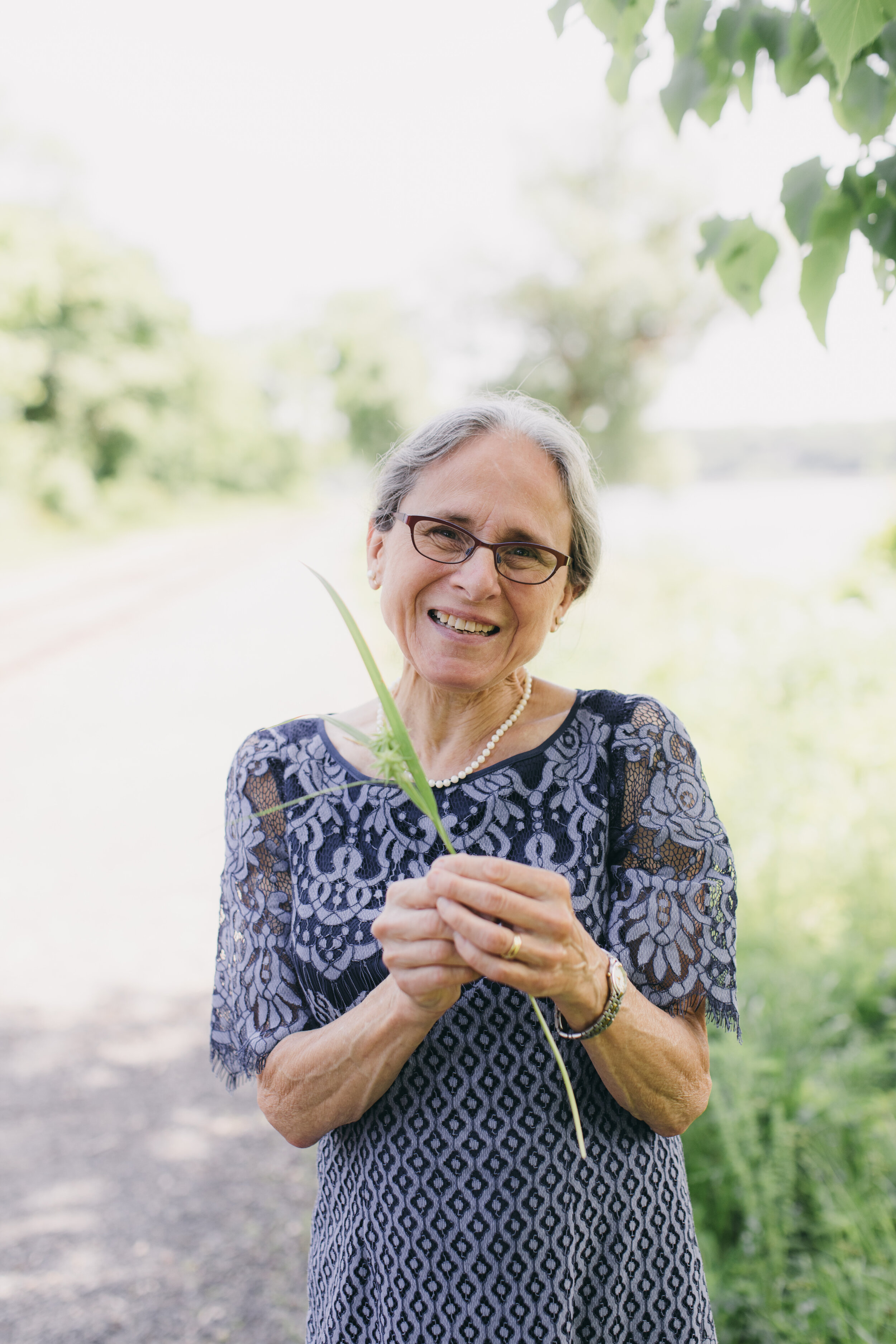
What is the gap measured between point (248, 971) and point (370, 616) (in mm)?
10130

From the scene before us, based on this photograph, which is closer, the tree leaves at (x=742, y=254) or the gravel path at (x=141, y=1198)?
the tree leaves at (x=742, y=254)

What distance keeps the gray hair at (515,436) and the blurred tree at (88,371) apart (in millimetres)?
24582

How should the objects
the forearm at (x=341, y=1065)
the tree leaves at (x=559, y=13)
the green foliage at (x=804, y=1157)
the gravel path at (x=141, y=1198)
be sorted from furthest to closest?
the gravel path at (x=141, y=1198), the green foliage at (x=804, y=1157), the tree leaves at (x=559, y=13), the forearm at (x=341, y=1065)

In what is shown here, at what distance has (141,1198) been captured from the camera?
3.54 metres

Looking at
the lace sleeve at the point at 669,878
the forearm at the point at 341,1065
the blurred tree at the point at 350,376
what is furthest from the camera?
the blurred tree at the point at 350,376

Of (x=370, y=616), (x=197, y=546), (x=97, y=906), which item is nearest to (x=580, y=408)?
(x=197, y=546)

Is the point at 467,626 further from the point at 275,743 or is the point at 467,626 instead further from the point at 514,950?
the point at 514,950

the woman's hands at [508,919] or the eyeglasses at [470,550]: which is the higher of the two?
the eyeglasses at [470,550]

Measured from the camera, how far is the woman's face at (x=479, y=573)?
1.59m

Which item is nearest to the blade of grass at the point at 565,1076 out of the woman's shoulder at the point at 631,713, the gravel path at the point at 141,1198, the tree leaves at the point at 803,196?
the woman's shoulder at the point at 631,713

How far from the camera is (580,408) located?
108 ft

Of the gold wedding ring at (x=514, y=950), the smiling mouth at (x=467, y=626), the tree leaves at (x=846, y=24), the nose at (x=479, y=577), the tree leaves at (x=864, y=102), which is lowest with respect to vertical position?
the gold wedding ring at (x=514, y=950)

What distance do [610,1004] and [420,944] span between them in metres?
0.31

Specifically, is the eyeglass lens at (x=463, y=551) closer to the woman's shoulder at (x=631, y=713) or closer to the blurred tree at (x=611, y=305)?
the woman's shoulder at (x=631, y=713)
